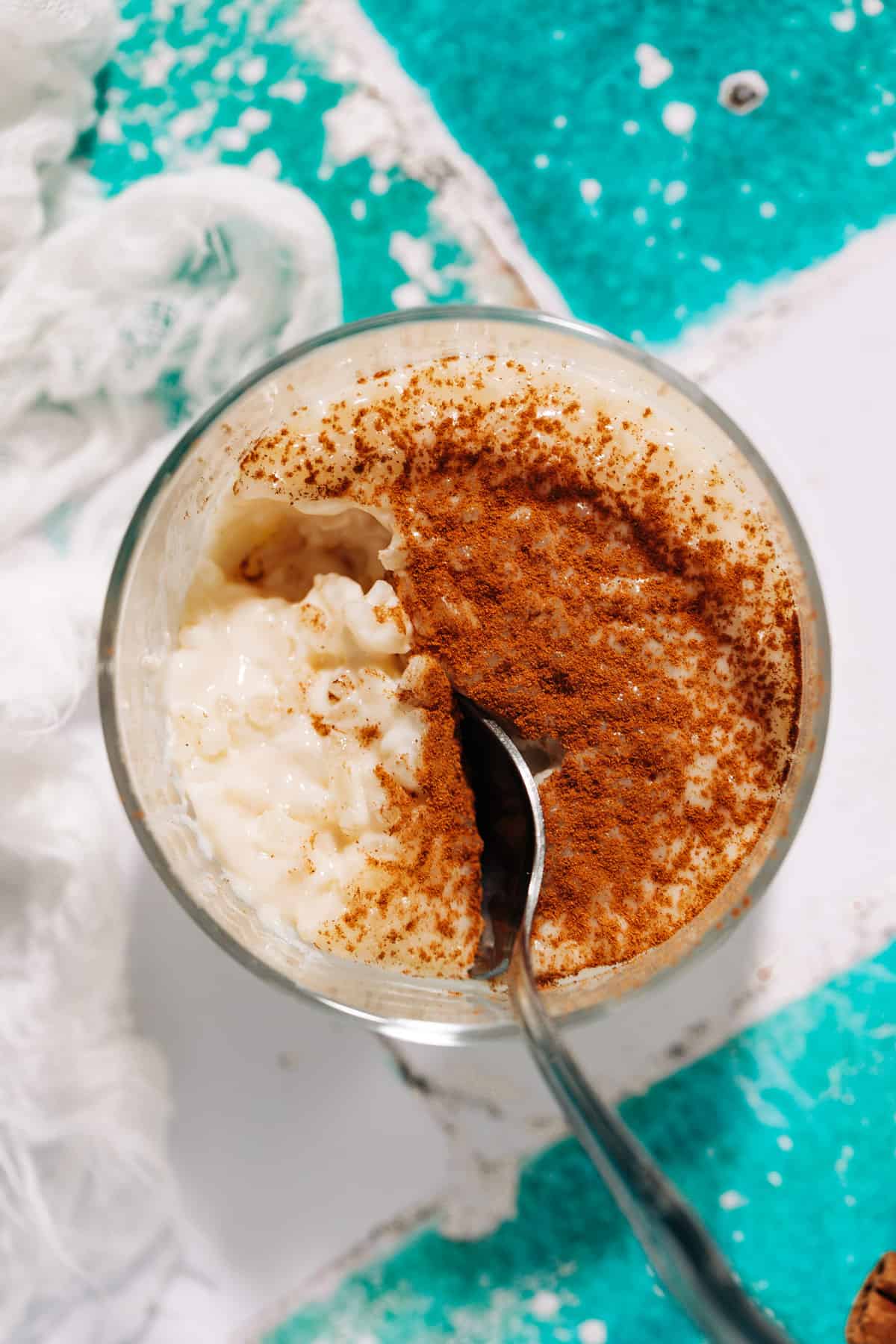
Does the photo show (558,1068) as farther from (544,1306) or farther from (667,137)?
(667,137)

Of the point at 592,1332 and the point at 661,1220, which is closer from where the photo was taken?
the point at 661,1220

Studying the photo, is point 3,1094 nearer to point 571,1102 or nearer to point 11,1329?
point 11,1329

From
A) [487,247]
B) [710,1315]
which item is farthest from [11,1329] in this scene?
[487,247]

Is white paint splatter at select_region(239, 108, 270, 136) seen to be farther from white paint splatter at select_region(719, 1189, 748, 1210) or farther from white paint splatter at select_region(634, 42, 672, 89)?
white paint splatter at select_region(719, 1189, 748, 1210)

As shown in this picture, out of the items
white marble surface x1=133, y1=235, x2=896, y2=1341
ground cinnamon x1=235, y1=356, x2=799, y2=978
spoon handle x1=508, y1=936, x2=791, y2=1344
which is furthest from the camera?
white marble surface x1=133, y1=235, x2=896, y2=1341

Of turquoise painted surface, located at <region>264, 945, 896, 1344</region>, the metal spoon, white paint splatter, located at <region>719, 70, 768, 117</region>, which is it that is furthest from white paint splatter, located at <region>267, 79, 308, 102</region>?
turquoise painted surface, located at <region>264, 945, 896, 1344</region>

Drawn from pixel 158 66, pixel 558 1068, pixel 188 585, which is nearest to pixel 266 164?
pixel 158 66
